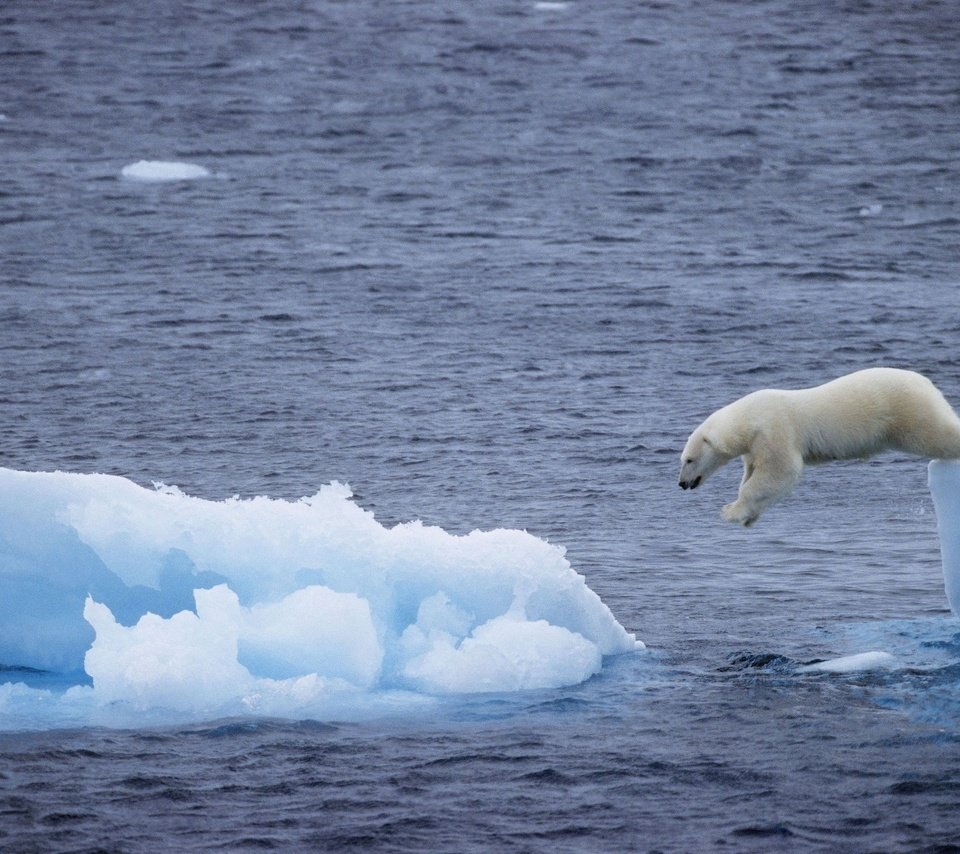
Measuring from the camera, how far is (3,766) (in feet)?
30.0

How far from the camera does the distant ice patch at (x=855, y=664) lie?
34.0 feet

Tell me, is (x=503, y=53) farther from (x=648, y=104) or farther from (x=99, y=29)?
(x=99, y=29)

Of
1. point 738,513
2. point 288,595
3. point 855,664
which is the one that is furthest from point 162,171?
point 738,513

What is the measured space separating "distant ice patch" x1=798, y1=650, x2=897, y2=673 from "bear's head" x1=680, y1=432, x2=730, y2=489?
1730 millimetres

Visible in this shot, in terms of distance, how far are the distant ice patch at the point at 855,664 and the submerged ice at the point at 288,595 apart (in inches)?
50.4

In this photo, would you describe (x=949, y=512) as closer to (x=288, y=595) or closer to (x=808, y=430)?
(x=808, y=430)

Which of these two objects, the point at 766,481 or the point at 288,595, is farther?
the point at 288,595

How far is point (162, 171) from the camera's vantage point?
29.1 meters

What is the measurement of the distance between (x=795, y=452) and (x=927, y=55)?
26.6m

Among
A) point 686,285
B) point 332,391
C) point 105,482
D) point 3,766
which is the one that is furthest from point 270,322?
point 3,766

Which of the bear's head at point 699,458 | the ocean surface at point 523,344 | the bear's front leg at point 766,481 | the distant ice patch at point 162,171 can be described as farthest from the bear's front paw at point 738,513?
the distant ice patch at point 162,171

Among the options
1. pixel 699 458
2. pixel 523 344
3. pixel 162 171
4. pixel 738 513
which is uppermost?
pixel 162 171

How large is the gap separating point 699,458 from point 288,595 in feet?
10.0

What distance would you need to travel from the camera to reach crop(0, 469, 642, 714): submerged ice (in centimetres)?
1034
